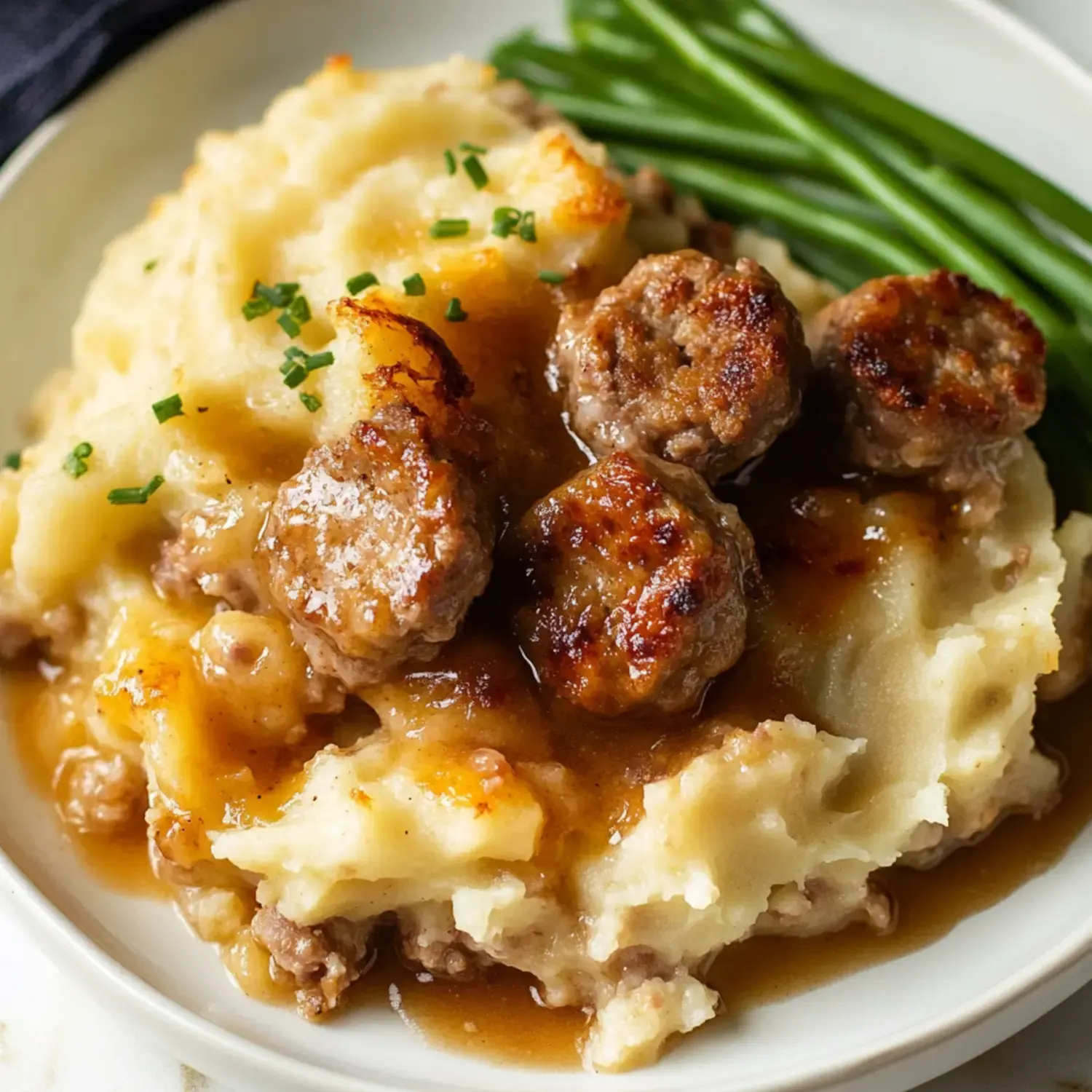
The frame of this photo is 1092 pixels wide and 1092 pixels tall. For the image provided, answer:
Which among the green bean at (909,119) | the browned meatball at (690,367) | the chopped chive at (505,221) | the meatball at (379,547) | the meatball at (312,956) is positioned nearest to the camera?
the meatball at (379,547)

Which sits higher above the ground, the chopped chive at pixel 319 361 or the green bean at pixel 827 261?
the chopped chive at pixel 319 361

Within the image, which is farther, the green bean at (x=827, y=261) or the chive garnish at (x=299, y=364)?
the green bean at (x=827, y=261)

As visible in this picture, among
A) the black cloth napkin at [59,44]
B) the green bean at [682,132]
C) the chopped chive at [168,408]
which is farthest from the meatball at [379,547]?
the black cloth napkin at [59,44]

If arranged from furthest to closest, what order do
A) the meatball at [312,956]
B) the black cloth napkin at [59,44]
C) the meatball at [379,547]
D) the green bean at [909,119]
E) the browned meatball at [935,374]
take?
the black cloth napkin at [59,44] → the green bean at [909,119] → the browned meatball at [935,374] → the meatball at [312,956] → the meatball at [379,547]

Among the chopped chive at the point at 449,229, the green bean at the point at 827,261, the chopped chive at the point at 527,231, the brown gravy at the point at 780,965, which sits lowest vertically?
the brown gravy at the point at 780,965

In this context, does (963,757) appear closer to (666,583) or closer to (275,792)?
(666,583)

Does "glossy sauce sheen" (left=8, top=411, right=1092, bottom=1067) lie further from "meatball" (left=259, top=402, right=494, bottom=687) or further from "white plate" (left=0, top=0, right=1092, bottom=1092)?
"meatball" (left=259, top=402, right=494, bottom=687)

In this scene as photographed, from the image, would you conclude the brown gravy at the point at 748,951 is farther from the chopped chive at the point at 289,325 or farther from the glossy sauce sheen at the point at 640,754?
the chopped chive at the point at 289,325

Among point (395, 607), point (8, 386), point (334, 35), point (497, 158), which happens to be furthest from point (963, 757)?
point (334, 35)

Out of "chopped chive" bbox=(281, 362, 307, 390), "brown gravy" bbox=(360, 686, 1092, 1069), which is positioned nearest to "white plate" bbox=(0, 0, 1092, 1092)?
"brown gravy" bbox=(360, 686, 1092, 1069)
